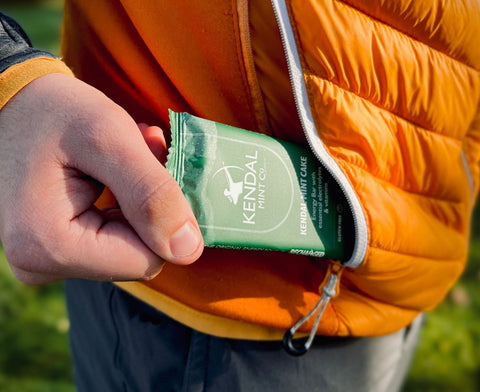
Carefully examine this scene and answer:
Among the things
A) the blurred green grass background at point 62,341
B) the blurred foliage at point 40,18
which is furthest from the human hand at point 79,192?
the blurred foliage at point 40,18

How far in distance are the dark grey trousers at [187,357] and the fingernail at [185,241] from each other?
0.25 metres

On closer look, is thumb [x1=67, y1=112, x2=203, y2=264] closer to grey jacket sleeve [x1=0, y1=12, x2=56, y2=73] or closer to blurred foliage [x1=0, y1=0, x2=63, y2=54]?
grey jacket sleeve [x1=0, y1=12, x2=56, y2=73]

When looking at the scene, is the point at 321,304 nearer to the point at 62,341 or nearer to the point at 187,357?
the point at 187,357

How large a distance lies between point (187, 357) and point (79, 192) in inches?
14.1

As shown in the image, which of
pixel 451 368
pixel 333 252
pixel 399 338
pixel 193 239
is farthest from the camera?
pixel 451 368

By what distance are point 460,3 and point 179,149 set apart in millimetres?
513

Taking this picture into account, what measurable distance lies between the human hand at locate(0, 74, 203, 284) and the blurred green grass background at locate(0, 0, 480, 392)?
1406mm

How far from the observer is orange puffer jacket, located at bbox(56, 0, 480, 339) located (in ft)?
2.38

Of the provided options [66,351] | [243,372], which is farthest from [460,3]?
[66,351]

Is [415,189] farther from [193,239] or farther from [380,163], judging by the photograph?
[193,239]

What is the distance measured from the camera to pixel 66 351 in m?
1.95

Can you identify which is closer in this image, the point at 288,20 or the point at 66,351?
the point at 288,20

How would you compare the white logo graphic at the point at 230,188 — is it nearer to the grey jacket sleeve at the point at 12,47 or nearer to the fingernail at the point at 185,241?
the fingernail at the point at 185,241

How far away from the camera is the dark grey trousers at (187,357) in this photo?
827 mm
